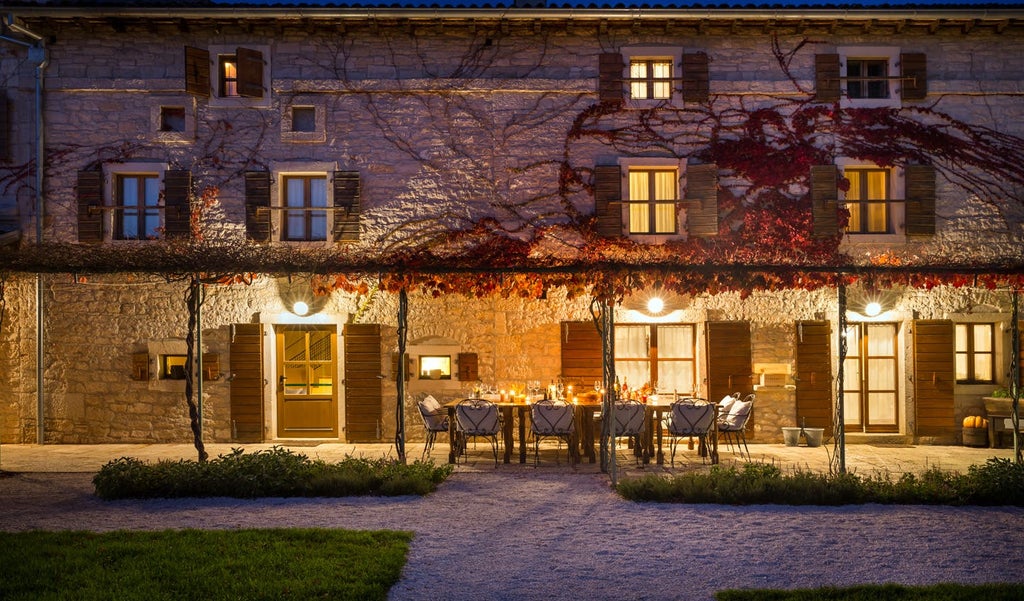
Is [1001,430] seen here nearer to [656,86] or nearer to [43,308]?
[656,86]

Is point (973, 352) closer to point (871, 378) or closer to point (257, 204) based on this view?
point (871, 378)

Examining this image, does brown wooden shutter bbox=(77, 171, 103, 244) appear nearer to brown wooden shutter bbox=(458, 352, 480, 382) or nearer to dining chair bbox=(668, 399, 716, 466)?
brown wooden shutter bbox=(458, 352, 480, 382)

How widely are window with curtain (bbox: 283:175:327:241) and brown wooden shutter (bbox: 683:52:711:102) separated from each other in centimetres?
521

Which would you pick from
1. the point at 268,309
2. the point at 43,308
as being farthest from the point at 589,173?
the point at 43,308

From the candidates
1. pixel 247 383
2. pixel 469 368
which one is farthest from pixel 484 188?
pixel 247 383

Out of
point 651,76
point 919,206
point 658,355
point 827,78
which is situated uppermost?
point 651,76

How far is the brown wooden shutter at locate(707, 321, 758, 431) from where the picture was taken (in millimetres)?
10609

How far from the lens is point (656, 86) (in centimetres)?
1105

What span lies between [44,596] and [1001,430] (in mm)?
10852

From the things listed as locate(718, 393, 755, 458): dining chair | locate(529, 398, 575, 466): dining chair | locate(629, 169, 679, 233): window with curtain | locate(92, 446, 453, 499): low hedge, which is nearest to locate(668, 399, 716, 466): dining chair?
locate(718, 393, 755, 458): dining chair

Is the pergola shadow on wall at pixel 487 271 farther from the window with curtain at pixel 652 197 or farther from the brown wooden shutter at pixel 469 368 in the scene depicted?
the window with curtain at pixel 652 197

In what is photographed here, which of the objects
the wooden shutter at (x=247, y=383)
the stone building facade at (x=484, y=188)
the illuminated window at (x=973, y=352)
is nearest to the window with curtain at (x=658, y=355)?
the stone building facade at (x=484, y=188)

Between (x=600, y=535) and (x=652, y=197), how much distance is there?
20.5 ft

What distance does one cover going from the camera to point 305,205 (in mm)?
11008
